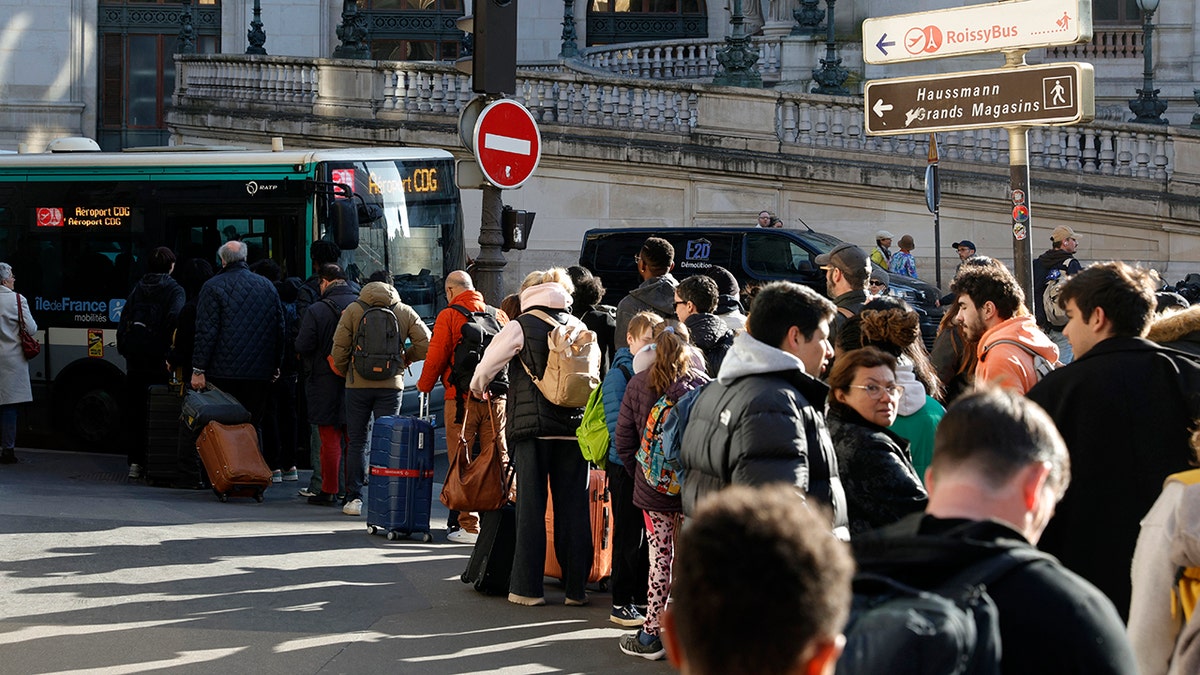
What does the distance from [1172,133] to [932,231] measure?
4060mm

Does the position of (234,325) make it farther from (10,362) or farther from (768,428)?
(768,428)

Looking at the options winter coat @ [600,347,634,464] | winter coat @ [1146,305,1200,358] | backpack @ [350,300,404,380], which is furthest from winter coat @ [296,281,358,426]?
winter coat @ [1146,305,1200,358]

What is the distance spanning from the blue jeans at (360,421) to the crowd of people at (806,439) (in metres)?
0.02

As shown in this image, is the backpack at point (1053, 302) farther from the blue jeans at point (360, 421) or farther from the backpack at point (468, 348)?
the blue jeans at point (360, 421)

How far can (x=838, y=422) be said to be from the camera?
16.7 feet

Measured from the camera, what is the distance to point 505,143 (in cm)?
1136

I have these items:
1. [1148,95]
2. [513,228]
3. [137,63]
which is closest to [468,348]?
[513,228]

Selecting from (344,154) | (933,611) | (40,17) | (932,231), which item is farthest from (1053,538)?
(40,17)

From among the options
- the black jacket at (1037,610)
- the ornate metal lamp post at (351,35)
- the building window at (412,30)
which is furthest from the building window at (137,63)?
the black jacket at (1037,610)

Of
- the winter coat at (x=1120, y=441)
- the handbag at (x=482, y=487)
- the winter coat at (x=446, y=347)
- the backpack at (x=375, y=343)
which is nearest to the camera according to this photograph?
the winter coat at (x=1120, y=441)

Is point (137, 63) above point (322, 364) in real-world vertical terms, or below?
above

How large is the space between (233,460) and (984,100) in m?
5.91

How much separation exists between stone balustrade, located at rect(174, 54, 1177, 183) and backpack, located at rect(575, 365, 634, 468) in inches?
740

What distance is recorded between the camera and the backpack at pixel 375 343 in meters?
10.6
